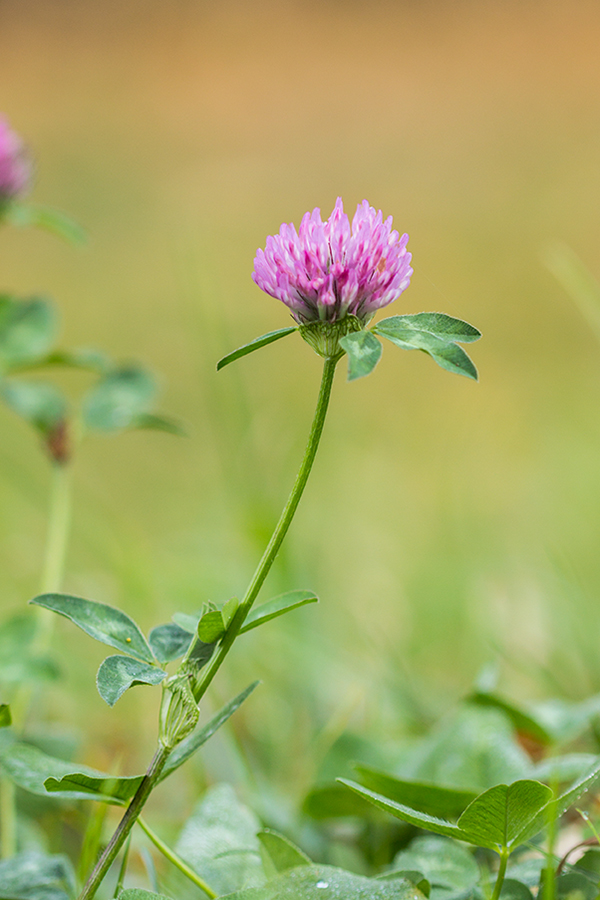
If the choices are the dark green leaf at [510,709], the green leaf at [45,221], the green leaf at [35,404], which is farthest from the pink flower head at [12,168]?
the dark green leaf at [510,709]

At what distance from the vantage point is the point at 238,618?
1.16 feet

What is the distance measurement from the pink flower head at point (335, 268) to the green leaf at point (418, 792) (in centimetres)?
24

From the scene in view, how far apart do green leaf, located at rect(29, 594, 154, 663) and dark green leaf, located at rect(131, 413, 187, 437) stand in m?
0.32

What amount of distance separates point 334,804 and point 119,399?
0.42 metres

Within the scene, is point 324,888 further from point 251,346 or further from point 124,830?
point 251,346

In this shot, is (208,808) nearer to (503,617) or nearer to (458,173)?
(503,617)

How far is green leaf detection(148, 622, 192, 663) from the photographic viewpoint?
1.27ft

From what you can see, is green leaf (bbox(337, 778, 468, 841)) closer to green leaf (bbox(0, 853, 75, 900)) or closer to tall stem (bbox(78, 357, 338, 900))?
Result: tall stem (bbox(78, 357, 338, 900))

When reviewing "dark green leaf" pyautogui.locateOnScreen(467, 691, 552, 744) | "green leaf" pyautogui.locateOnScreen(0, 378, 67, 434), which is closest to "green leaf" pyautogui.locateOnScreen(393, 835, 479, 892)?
"dark green leaf" pyautogui.locateOnScreen(467, 691, 552, 744)

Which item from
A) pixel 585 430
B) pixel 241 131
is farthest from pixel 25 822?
pixel 241 131

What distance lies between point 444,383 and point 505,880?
1.98 metres

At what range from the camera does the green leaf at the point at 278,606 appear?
0.36m

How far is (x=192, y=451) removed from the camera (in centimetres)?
218

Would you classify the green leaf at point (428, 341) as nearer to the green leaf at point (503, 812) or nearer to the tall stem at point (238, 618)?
the tall stem at point (238, 618)
